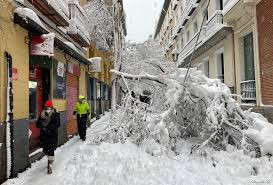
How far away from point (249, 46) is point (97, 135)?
7299 mm

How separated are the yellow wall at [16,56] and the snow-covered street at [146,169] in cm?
146

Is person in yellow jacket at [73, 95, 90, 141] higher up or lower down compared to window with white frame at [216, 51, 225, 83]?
lower down

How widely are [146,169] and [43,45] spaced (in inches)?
161

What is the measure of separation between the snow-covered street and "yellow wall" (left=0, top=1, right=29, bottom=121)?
1462 mm

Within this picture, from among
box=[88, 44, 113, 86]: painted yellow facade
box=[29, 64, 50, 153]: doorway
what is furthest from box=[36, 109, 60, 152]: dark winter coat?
box=[88, 44, 113, 86]: painted yellow facade

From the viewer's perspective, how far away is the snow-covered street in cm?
590

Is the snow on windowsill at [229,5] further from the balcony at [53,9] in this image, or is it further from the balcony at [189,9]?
the balcony at [189,9]

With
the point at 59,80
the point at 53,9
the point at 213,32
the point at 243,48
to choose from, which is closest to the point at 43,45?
the point at 53,9

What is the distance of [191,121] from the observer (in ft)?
27.8

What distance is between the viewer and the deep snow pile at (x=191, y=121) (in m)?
7.64

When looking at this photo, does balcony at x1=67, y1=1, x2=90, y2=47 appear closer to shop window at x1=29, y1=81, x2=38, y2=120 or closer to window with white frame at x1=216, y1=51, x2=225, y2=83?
shop window at x1=29, y1=81, x2=38, y2=120

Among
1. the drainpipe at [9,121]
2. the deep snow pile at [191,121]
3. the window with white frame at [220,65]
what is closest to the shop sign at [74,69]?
the deep snow pile at [191,121]

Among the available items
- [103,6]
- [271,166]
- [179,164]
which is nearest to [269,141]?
[271,166]

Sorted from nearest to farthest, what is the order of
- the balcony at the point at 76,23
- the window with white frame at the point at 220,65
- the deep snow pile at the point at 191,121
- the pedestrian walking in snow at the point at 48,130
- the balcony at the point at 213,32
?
1. the pedestrian walking in snow at the point at 48,130
2. the deep snow pile at the point at 191,121
3. the balcony at the point at 76,23
4. the balcony at the point at 213,32
5. the window with white frame at the point at 220,65
